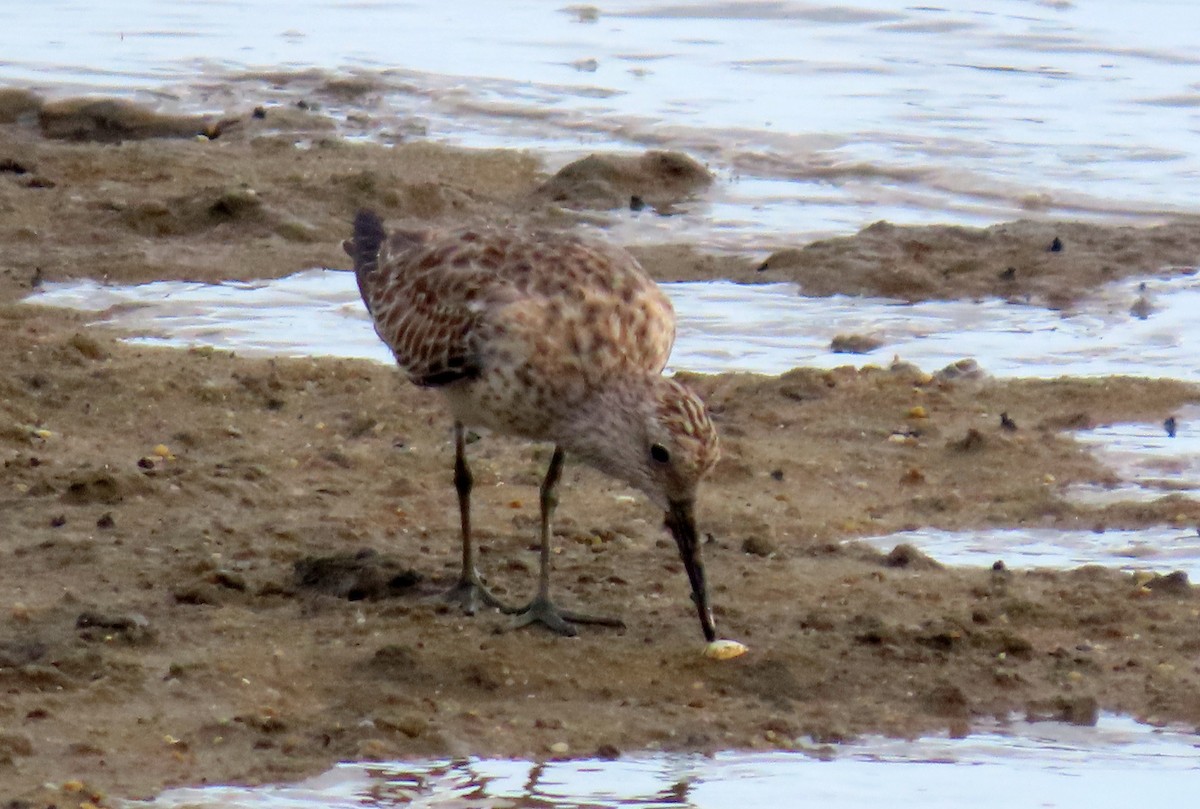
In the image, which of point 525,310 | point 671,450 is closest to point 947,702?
point 671,450

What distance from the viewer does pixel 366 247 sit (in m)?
7.31

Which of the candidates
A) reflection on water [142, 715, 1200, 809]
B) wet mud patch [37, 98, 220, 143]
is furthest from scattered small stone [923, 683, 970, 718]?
wet mud patch [37, 98, 220, 143]

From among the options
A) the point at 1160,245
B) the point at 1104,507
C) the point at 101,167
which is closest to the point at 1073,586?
the point at 1104,507

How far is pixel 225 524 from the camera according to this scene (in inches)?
254

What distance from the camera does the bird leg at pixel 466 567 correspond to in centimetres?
607

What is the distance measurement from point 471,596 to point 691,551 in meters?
0.77

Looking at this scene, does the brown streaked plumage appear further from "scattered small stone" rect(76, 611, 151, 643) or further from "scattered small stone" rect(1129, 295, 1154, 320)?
"scattered small stone" rect(1129, 295, 1154, 320)

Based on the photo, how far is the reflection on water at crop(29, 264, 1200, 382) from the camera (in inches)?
334

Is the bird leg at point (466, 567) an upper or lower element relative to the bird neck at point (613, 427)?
lower

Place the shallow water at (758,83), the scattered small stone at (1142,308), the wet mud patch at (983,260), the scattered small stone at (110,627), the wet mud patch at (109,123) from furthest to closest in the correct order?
the wet mud patch at (109,123), the shallow water at (758,83), the wet mud patch at (983,260), the scattered small stone at (1142,308), the scattered small stone at (110,627)

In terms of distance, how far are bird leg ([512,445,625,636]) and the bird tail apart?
3.99 feet

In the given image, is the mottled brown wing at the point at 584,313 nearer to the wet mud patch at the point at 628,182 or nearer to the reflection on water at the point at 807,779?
the reflection on water at the point at 807,779

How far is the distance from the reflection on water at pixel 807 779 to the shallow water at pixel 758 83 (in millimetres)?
5407

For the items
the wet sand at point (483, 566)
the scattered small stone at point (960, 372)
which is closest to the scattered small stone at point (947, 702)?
the wet sand at point (483, 566)
